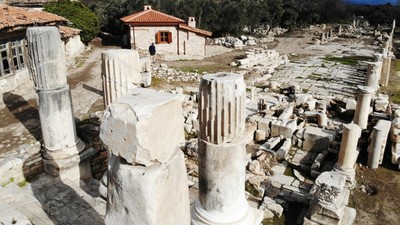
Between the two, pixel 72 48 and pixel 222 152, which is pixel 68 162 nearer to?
pixel 222 152

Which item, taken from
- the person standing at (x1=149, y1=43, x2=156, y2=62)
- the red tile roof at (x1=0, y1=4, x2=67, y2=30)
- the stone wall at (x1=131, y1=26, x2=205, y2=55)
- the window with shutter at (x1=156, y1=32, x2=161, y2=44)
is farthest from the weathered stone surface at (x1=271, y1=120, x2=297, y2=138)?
the window with shutter at (x1=156, y1=32, x2=161, y2=44)

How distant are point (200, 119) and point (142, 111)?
1923 mm

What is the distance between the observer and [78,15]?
26547 millimetres

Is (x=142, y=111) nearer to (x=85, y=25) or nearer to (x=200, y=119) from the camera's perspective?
(x=200, y=119)

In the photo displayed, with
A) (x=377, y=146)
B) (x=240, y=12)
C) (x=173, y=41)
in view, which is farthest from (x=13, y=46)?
(x=240, y=12)

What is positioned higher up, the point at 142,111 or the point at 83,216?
the point at 142,111

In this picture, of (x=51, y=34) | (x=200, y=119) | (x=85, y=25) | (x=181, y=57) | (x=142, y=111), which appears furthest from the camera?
(x=85, y=25)

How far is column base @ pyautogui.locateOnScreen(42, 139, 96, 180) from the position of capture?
6.96 m

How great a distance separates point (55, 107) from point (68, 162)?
3.77 feet

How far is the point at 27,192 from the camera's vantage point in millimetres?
6629

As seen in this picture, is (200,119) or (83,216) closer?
(200,119)

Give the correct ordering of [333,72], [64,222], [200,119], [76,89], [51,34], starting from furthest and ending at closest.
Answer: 1. [333,72]
2. [76,89]
3. [51,34]
4. [64,222]
5. [200,119]

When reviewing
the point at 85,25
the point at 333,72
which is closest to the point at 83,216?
the point at 333,72

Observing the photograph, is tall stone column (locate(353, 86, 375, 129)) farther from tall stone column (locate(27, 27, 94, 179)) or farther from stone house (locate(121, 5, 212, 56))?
stone house (locate(121, 5, 212, 56))
